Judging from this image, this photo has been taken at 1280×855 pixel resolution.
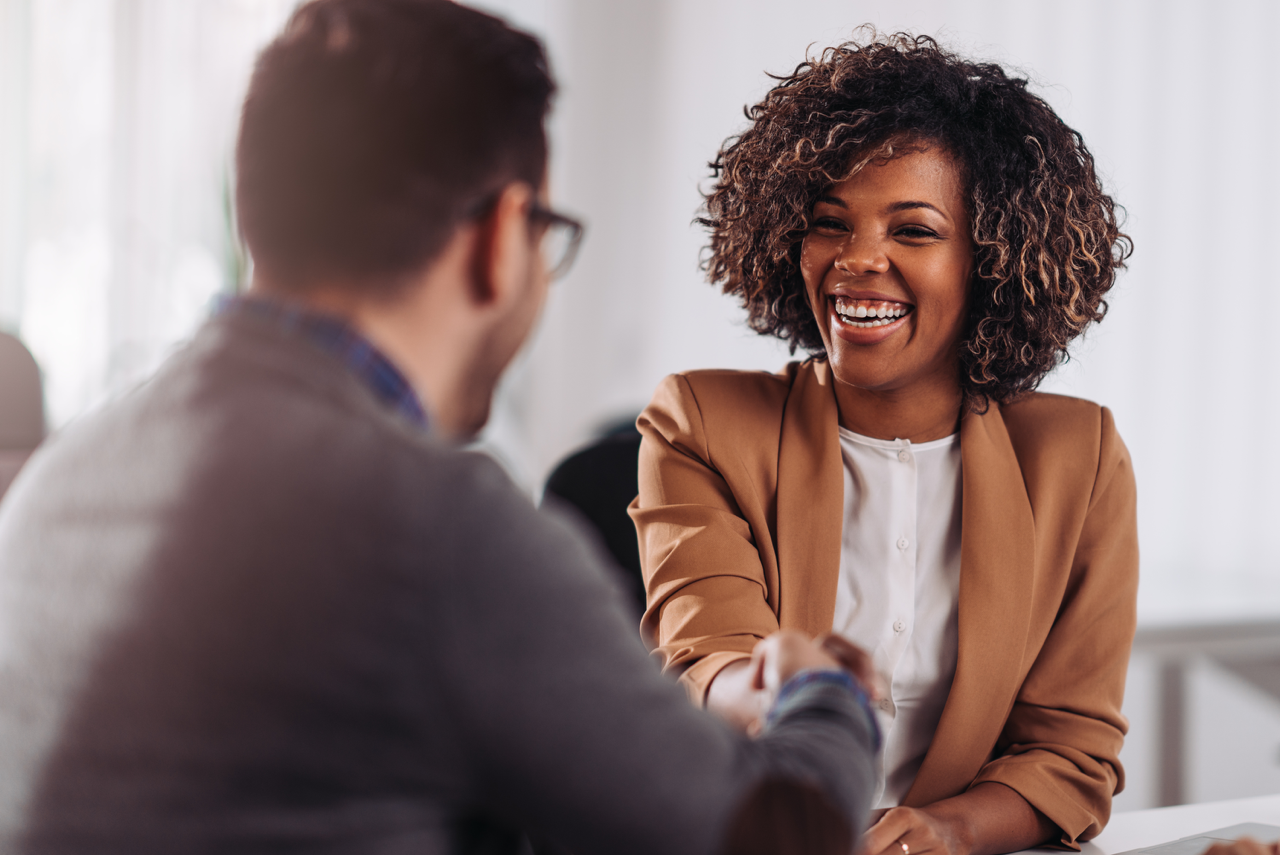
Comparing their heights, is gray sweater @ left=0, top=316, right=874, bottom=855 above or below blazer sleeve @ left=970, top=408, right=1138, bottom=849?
above

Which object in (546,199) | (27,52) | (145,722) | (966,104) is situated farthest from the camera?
(27,52)

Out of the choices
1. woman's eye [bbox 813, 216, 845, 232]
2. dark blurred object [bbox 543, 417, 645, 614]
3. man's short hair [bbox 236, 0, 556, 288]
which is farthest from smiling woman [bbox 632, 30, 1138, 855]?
man's short hair [bbox 236, 0, 556, 288]

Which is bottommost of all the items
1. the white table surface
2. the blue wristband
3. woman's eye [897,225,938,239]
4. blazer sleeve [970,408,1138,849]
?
the white table surface

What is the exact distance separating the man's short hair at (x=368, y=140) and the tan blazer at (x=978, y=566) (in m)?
0.66

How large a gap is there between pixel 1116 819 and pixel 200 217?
9.70 feet

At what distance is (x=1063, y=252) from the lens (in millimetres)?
1427

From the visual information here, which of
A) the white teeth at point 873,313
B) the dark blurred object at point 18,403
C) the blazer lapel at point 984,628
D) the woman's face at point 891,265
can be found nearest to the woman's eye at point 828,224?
the woman's face at point 891,265

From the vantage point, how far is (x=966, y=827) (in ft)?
3.74

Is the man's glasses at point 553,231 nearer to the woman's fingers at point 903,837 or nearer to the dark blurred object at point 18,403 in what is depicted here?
the woman's fingers at point 903,837

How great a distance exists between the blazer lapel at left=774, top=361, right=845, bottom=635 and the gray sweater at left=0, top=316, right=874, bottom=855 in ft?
2.21

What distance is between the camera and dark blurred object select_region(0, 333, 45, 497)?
1.42 meters

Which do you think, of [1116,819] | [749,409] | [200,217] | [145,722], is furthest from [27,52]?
[1116,819]

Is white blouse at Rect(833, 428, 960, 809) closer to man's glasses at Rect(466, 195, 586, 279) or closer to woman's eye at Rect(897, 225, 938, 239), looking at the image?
woman's eye at Rect(897, 225, 938, 239)

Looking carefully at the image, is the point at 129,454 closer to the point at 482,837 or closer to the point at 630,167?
the point at 482,837
